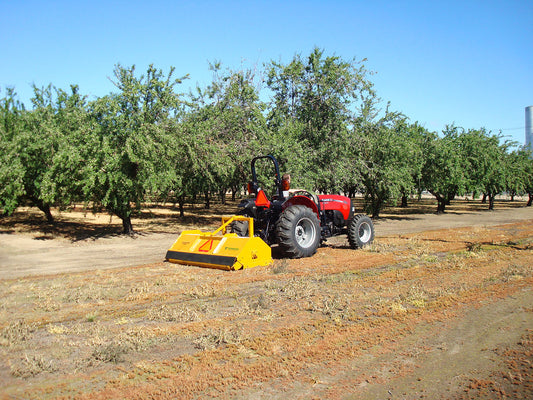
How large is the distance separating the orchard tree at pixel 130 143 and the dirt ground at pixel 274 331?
545cm

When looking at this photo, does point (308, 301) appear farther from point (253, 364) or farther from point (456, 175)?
point (456, 175)

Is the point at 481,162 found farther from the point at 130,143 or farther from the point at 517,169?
the point at 130,143

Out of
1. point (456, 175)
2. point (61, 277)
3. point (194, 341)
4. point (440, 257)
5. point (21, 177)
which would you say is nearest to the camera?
point (194, 341)

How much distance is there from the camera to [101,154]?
14234mm

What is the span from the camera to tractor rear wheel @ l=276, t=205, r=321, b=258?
9398 millimetres

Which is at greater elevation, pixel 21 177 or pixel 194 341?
pixel 21 177

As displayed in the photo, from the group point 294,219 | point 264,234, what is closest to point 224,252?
point 264,234

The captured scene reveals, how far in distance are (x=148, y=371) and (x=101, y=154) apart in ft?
38.1

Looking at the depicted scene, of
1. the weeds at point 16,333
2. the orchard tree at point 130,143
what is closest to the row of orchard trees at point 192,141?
the orchard tree at point 130,143

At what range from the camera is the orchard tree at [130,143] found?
14117 millimetres

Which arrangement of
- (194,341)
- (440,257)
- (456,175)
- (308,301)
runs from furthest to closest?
(456,175) < (440,257) < (308,301) < (194,341)

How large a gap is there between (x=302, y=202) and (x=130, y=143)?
22.6 ft

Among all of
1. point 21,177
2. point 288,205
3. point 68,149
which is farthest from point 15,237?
point 288,205

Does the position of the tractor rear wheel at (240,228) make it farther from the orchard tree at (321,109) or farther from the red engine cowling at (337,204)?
the orchard tree at (321,109)
